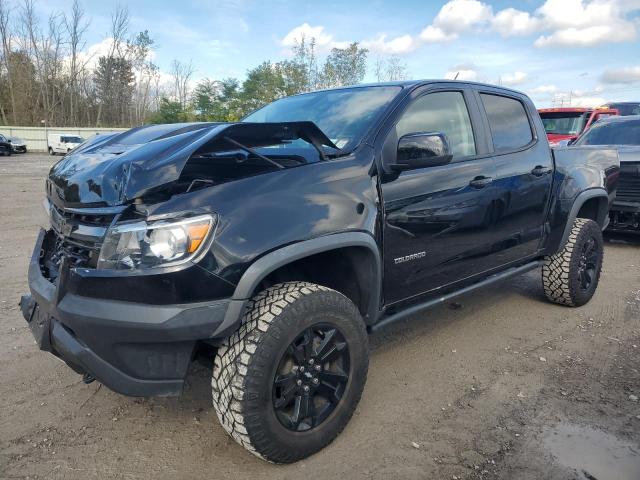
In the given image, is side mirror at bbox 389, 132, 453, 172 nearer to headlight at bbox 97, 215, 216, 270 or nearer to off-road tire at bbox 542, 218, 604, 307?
headlight at bbox 97, 215, 216, 270

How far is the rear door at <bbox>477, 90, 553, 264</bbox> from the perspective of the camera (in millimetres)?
3578

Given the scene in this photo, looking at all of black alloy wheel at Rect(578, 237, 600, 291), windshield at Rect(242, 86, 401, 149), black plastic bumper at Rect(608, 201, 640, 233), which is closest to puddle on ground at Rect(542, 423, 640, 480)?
windshield at Rect(242, 86, 401, 149)

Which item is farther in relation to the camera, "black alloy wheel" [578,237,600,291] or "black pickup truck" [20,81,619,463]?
"black alloy wheel" [578,237,600,291]

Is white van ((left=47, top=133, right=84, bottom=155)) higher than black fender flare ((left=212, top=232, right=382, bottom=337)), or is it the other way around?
black fender flare ((left=212, top=232, right=382, bottom=337))

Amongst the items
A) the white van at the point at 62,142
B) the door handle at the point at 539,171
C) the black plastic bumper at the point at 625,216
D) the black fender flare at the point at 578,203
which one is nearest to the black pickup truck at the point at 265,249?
the door handle at the point at 539,171

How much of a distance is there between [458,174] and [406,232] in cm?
65

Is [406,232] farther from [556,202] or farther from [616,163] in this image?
[616,163]

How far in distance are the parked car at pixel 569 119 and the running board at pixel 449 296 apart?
9.95 metres

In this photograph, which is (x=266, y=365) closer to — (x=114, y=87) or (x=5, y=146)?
(x=5, y=146)

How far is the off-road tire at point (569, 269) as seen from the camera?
14.3 ft

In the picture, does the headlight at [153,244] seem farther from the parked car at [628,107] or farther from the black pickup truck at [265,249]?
the parked car at [628,107]

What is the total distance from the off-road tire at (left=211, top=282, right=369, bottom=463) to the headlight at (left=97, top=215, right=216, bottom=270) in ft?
1.44

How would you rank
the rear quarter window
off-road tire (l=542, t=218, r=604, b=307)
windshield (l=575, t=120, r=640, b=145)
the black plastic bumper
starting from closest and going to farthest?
Result: the rear quarter window → off-road tire (l=542, t=218, r=604, b=307) → the black plastic bumper → windshield (l=575, t=120, r=640, b=145)

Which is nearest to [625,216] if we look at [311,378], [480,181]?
[480,181]
